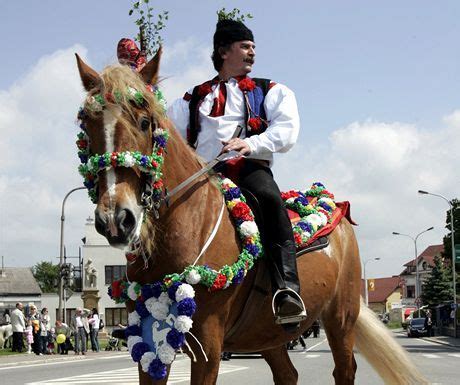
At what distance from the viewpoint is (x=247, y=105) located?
18.0ft

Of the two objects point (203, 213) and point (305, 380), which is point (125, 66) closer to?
point (203, 213)

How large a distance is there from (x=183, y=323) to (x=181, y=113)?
1.74m

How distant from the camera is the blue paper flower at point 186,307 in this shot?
4.48m

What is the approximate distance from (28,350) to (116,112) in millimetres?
26213

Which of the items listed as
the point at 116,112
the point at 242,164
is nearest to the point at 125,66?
the point at 116,112

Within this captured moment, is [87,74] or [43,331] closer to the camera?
[87,74]

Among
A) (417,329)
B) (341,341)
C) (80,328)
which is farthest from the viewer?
(417,329)

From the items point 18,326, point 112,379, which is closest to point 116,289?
→ point 112,379

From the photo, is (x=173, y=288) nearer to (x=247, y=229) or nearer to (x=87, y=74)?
(x=247, y=229)

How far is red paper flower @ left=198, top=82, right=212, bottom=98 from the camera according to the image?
18.4 ft

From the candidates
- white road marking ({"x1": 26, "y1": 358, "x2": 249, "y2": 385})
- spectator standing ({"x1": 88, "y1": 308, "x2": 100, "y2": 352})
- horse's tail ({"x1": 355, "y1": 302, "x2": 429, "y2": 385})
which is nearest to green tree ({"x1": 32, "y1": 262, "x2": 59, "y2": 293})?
spectator standing ({"x1": 88, "y1": 308, "x2": 100, "y2": 352})

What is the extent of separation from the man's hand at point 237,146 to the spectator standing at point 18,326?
2254cm

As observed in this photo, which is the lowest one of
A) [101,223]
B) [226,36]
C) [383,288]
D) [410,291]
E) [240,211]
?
[101,223]

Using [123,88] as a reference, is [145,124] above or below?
below
